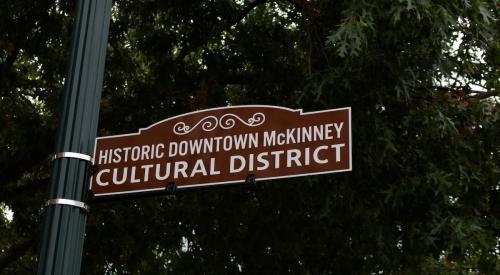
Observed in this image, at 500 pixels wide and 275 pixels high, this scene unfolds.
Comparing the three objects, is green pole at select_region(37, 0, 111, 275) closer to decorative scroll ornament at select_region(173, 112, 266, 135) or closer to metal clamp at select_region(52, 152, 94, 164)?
metal clamp at select_region(52, 152, 94, 164)

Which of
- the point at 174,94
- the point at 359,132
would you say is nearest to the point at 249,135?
the point at 359,132

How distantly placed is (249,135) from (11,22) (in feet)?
22.4

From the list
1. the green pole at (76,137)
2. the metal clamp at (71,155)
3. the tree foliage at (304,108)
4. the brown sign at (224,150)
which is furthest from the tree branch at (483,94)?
the metal clamp at (71,155)

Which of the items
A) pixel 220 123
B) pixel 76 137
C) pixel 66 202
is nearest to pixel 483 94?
pixel 220 123

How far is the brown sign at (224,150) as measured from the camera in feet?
10.9

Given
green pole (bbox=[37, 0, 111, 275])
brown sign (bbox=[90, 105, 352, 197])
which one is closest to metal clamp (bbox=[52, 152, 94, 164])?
green pole (bbox=[37, 0, 111, 275])

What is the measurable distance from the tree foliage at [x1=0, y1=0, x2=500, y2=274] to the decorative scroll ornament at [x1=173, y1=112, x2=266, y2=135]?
8.78 feet

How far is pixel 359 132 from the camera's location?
746 centimetres

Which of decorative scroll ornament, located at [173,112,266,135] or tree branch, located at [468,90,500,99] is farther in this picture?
tree branch, located at [468,90,500,99]

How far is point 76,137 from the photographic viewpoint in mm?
3232

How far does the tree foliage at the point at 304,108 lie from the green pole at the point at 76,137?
2.99m

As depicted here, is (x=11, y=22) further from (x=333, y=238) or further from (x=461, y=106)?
(x=461, y=106)

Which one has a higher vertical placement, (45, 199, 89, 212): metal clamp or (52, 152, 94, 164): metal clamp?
(52, 152, 94, 164): metal clamp

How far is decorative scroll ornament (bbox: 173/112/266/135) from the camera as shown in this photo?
3.52m
